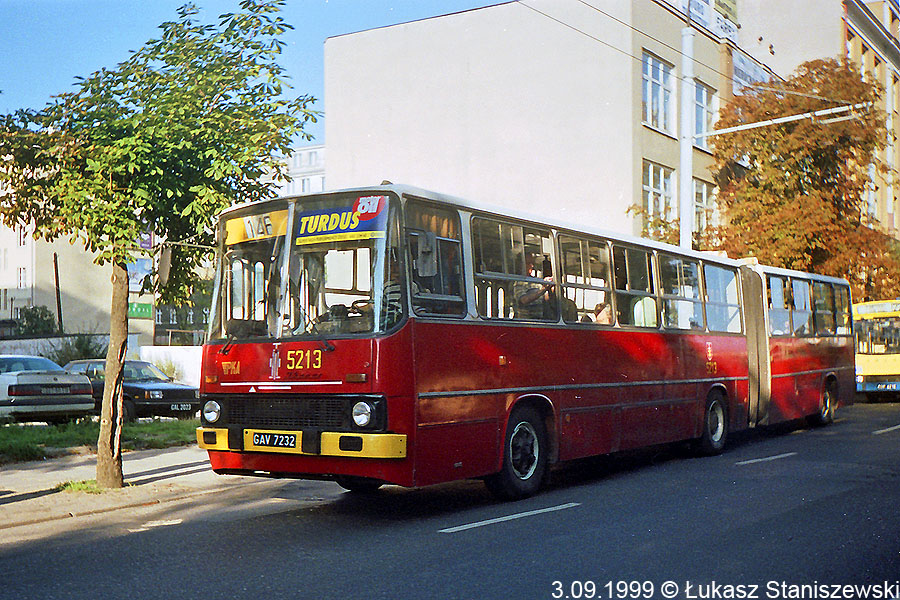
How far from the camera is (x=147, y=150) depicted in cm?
1055

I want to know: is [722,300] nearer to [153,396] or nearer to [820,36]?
[153,396]

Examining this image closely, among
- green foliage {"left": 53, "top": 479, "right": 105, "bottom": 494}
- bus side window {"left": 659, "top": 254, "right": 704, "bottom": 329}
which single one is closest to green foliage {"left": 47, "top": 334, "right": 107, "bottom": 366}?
green foliage {"left": 53, "top": 479, "right": 105, "bottom": 494}

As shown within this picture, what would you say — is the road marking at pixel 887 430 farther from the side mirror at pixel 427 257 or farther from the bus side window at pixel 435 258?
the side mirror at pixel 427 257

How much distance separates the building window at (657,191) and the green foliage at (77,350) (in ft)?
56.0

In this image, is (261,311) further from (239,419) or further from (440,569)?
(440,569)

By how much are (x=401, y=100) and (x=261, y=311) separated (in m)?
25.5

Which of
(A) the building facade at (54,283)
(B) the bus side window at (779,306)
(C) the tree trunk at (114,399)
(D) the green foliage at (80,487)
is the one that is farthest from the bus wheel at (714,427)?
(A) the building facade at (54,283)

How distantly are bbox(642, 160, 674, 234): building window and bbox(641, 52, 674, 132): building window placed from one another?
126 cm

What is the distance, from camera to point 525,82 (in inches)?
1227

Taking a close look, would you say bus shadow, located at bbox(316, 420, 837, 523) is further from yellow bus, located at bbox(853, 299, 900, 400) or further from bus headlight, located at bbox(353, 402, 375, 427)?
yellow bus, located at bbox(853, 299, 900, 400)

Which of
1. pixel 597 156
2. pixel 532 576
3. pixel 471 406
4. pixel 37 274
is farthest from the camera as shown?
pixel 37 274

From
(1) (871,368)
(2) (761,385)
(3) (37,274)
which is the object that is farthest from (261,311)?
(3) (37,274)

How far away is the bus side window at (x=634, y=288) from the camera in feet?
40.6

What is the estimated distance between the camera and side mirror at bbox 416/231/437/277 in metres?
9.02
